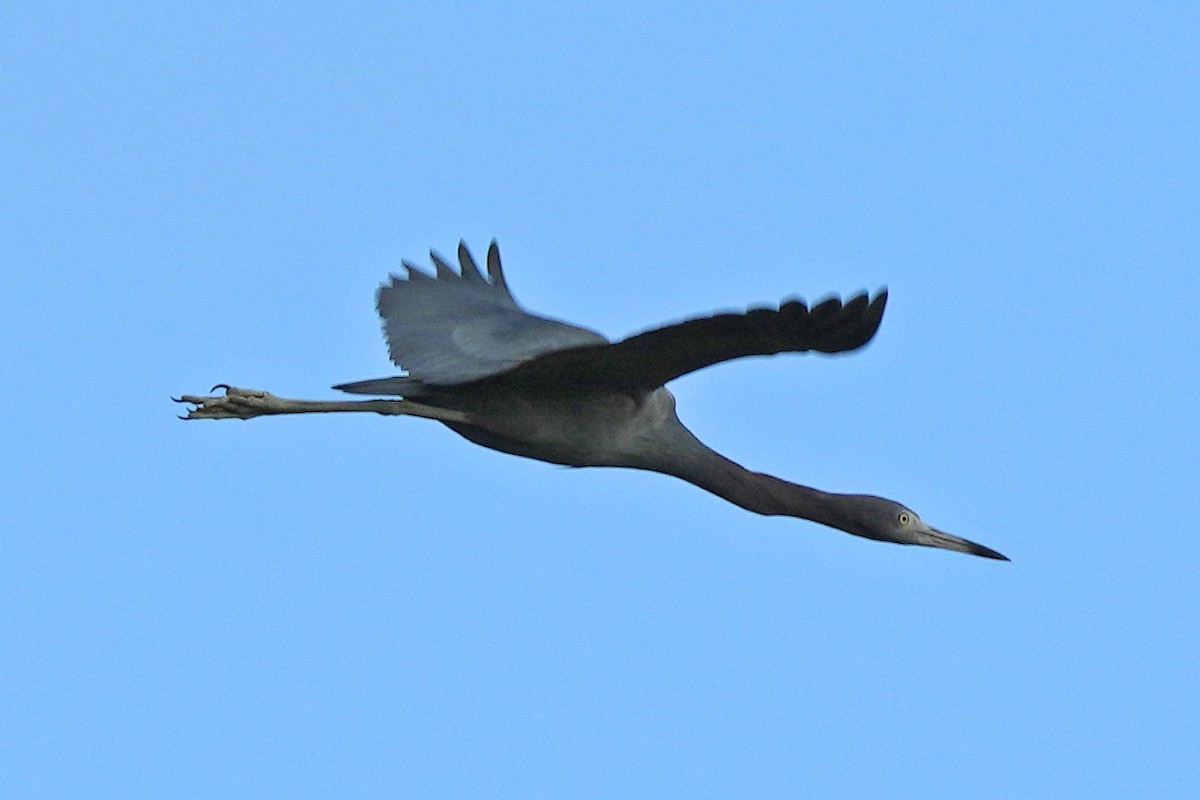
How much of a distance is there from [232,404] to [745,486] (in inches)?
96.5

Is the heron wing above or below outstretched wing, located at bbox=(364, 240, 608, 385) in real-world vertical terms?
below

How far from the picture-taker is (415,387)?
8656 mm

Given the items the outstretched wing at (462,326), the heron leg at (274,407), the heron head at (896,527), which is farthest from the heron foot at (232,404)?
the heron head at (896,527)

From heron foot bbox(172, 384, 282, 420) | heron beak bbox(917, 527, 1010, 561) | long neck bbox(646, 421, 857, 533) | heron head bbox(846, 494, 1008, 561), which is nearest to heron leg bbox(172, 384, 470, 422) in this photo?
heron foot bbox(172, 384, 282, 420)

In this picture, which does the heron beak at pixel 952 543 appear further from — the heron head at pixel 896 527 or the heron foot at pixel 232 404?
the heron foot at pixel 232 404

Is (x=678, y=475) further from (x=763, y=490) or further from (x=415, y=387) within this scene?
(x=415, y=387)

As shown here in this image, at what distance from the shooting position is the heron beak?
9438 mm

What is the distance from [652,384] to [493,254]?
268 centimetres

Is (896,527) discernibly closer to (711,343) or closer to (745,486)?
(745,486)

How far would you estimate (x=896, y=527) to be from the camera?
936cm

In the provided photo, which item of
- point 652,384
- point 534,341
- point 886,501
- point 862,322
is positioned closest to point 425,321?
point 534,341

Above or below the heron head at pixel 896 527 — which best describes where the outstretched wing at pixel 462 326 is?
above

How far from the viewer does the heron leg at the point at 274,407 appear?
866 cm

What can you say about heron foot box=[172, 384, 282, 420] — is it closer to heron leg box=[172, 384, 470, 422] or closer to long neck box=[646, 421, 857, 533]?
heron leg box=[172, 384, 470, 422]
